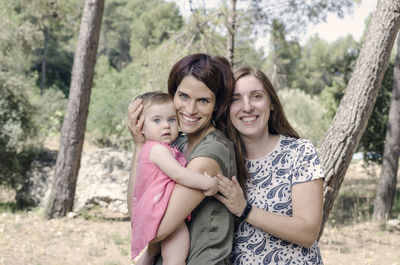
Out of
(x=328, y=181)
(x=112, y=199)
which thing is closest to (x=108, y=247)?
(x=112, y=199)

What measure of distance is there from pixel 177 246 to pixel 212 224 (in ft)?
0.61

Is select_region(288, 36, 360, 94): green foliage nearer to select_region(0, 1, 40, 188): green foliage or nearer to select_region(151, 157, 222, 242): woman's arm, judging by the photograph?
select_region(0, 1, 40, 188): green foliage

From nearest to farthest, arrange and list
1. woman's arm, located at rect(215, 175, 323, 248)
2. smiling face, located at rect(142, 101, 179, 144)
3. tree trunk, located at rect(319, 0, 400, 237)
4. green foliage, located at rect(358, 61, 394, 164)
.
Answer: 1. woman's arm, located at rect(215, 175, 323, 248)
2. smiling face, located at rect(142, 101, 179, 144)
3. tree trunk, located at rect(319, 0, 400, 237)
4. green foliage, located at rect(358, 61, 394, 164)

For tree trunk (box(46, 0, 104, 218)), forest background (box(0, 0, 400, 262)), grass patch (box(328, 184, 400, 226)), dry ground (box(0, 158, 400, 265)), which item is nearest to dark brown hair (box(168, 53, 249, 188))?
forest background (box(0, 0, 400, 262))

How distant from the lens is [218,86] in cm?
209

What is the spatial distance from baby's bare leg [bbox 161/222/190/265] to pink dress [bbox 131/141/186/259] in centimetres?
9

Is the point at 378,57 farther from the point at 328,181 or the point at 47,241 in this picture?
the point at 47,241

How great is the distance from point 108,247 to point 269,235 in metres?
4.76

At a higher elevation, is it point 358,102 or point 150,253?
point 358,102

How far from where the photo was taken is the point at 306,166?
2.05 metres

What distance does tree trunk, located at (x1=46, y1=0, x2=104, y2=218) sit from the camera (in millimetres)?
7699

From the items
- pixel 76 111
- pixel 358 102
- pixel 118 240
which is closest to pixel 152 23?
pixel 76 111

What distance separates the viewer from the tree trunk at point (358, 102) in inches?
151

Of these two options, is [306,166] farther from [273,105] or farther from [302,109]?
[302,109]
